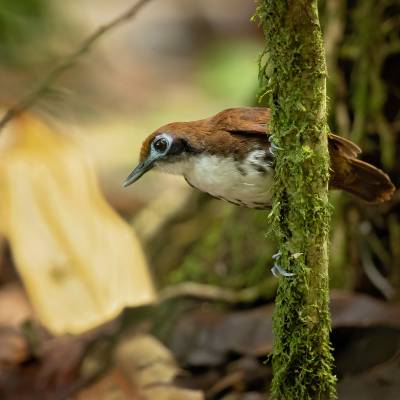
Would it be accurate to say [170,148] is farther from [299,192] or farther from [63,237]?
[63,237]

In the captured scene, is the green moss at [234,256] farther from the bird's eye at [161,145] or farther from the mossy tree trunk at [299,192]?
the mossy tree trunk at [299,192]

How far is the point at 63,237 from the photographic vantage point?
16.1 feet

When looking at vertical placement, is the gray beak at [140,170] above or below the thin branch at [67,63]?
below

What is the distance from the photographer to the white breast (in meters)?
2.76

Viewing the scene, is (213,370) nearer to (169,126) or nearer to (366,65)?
(169,126)

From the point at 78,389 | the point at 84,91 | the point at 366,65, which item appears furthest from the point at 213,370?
the point at 84,91

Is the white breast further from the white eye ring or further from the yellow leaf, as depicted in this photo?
the yellow leaf

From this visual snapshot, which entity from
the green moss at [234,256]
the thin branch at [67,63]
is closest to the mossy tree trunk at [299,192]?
the thin branch at [67,63]

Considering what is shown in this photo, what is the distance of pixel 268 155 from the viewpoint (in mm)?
2764

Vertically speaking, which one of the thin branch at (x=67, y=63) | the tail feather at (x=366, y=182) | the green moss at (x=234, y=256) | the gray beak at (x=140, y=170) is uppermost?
the thin branch at (x=67, y=63)

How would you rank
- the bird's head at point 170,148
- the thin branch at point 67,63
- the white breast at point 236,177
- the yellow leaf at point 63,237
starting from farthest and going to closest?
the yellow leaf at point 63,237 < the thin branch at point 67,63 < the bird's head at point 170,148 < the white breast at point 236,177

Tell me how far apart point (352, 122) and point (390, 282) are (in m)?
0.85

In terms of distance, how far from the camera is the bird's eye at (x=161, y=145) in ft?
9.74

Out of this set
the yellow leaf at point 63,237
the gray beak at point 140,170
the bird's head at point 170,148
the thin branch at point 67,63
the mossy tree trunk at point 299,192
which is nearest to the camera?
the mossy tree trunk at point 299,192
